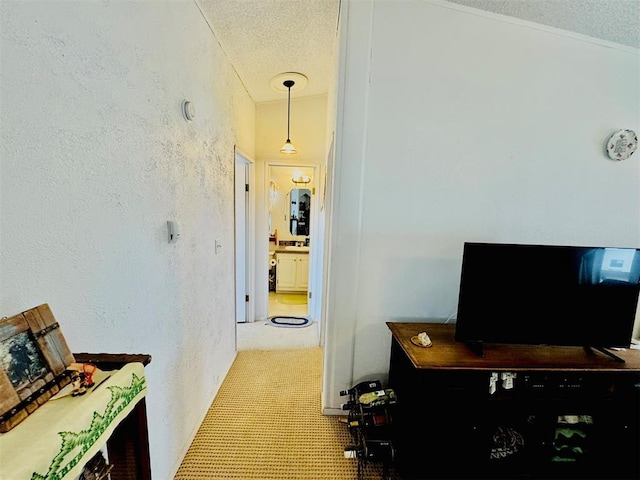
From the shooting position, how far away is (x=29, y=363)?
60 centimetres

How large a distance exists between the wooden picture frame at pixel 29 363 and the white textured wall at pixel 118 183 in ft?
0.50

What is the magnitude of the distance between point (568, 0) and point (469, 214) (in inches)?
47.0

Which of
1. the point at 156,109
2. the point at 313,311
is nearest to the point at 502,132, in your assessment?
the point at 156,109

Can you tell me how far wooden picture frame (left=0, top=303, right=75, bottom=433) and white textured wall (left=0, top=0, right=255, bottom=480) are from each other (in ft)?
0.50

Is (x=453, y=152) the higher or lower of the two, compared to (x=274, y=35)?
lower

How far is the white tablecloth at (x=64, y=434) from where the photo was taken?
47 cm

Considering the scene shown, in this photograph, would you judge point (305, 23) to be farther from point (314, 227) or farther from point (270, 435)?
point (270, 435)

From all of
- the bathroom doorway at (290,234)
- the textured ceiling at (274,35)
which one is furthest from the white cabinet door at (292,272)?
the textured ceiling at (274,35)

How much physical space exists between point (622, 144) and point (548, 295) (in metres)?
1.22

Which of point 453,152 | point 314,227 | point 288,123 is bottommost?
point 314,227

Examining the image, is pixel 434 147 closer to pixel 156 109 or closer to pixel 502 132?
pixel 502 132

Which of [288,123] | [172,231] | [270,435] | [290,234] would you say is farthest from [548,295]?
[290,234]

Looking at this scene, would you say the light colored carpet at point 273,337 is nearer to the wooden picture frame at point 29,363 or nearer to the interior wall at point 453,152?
the interior wall at point 453,152

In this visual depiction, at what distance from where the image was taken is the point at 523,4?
5.33 ft
